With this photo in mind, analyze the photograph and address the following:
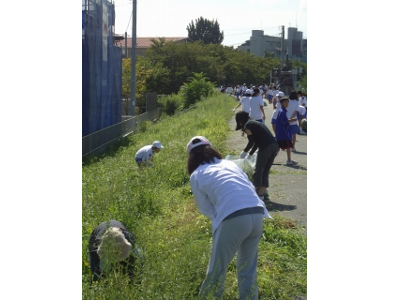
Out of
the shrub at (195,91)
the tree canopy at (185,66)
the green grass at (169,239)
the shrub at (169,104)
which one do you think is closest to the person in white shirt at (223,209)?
the green grass at (169,239)

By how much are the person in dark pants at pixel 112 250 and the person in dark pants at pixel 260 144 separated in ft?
9.95

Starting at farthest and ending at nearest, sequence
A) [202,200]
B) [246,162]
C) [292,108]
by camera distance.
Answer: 1. [292,108]
2. [246,162]
3. [202,200]

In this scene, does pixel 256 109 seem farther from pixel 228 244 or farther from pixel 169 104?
pixel 169 104

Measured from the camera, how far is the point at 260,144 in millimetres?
7430

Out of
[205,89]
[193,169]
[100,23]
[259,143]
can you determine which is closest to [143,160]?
[259,143]

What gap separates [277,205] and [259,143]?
0.92 meters

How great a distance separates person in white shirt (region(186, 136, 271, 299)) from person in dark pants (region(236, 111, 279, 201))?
9.50 ft

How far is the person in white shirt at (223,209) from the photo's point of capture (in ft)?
13.3

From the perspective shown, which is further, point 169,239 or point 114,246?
point 169,239

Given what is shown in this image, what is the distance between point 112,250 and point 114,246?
5.7 inches

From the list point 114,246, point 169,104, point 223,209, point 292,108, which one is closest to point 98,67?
point 292,108

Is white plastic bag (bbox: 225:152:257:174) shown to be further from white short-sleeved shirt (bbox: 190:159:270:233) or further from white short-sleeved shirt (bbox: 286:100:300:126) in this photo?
white short-sleeved shirt (bbox: 286:100:300:126)

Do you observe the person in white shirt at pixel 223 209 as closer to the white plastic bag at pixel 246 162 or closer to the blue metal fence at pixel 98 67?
the white plastic bag at pixel 246 162

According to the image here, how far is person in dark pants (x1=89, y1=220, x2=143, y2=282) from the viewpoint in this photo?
155 inches
